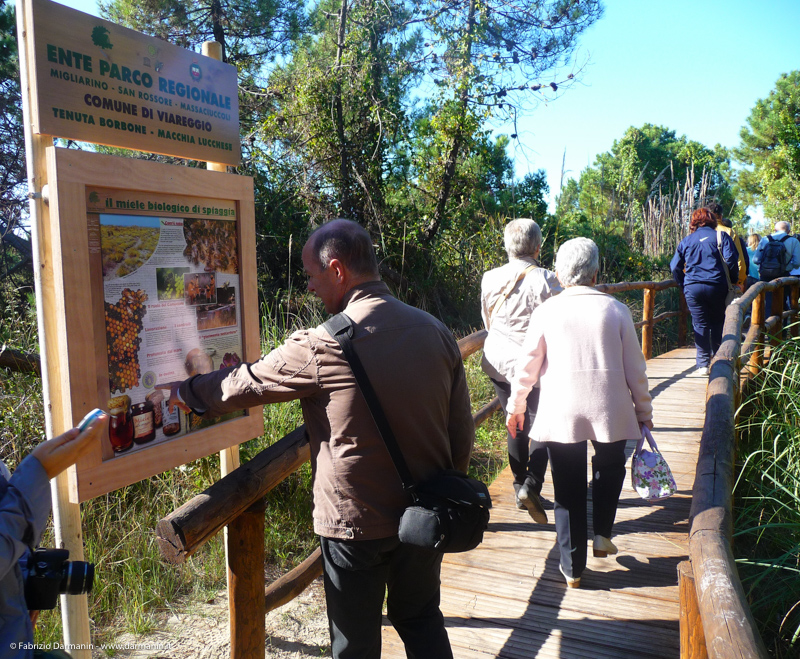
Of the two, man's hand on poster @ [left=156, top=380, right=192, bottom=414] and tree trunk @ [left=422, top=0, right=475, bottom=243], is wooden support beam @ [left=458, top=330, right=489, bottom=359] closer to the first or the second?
man's hand on poster @ [left=156, top=380, right=192, bottom=414]

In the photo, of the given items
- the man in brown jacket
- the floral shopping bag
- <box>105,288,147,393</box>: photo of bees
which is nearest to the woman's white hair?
the floral shopping bag

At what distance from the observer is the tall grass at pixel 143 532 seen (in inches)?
130

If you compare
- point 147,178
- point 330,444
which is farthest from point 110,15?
point 330,444

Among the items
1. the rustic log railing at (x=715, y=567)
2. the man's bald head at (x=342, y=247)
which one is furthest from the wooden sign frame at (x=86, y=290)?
the rustic log railing at (x=715, y=567)

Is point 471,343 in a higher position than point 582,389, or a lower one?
higher

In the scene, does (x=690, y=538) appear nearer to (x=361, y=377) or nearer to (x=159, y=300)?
(x=361, y=377)

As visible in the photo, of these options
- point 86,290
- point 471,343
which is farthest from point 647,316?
point 86,290

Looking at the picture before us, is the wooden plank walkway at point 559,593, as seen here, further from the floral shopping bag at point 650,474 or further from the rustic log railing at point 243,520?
the rustic log railing at point 243,520

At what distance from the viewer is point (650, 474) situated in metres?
2.98

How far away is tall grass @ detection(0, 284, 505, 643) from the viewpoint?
3.31 meters

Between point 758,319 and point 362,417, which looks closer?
point 362,417

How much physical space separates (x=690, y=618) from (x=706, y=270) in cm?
515

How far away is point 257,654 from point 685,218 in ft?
40.9

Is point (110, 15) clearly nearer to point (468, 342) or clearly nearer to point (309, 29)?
point (309, 29)
